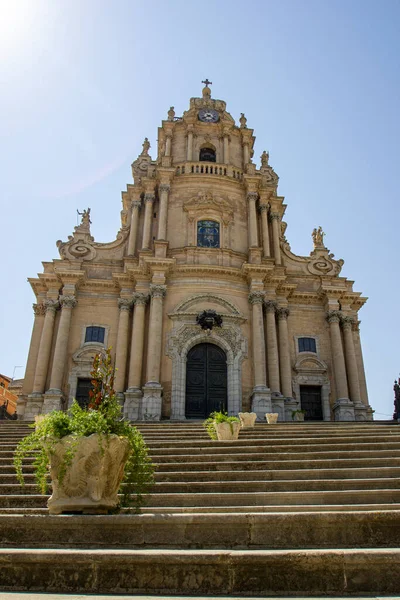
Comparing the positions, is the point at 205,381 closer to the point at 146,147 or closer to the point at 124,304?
the point at 124,304

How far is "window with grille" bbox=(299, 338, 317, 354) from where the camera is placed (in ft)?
83.1

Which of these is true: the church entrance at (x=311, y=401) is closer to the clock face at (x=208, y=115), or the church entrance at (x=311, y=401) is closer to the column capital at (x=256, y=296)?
the column capital at (x=256, y=296)

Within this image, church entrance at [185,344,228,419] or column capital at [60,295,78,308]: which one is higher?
column capital at [60,295,78,308]

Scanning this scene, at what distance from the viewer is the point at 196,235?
2659 cm

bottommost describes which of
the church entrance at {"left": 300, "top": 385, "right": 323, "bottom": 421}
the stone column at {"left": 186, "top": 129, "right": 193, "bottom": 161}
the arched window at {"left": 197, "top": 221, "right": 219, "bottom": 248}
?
the church entrance at {"left": 300, "top": 385, "right": 323, "bottom": 421}

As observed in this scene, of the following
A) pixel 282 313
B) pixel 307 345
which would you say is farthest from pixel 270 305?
pixel 307 345

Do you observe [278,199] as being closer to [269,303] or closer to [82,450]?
[269,303]

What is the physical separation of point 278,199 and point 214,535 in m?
25.3

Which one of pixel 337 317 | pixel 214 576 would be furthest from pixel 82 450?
pixel 337 317

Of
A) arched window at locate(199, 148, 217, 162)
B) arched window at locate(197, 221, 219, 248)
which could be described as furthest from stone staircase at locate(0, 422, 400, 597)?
arched window at locate(199, 148, 217, 162)

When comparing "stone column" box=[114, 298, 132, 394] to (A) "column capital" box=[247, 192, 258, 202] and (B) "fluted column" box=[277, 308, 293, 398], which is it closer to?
(B) "fluted column" box=[277, 308, 293, 398]

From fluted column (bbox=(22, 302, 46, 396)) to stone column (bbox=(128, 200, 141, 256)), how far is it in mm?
5435

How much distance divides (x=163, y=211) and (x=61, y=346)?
29.6 feet

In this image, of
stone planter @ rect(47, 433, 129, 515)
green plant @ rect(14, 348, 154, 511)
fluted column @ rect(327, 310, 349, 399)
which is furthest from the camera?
fluted column @ rect(327, 310, 349, 399)
